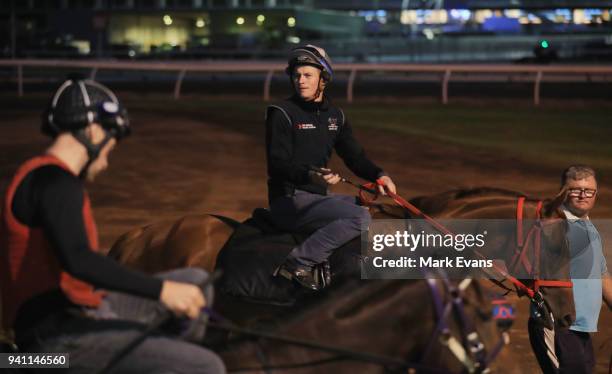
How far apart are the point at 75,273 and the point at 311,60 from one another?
2813 millimetres

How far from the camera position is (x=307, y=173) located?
5.19 meters

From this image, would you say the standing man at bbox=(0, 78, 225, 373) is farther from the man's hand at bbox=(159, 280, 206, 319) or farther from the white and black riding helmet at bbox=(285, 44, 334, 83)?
the white and black riding helmet at bbox=(285, 44, 334, 83)

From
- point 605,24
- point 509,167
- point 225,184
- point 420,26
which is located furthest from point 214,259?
point 420,26

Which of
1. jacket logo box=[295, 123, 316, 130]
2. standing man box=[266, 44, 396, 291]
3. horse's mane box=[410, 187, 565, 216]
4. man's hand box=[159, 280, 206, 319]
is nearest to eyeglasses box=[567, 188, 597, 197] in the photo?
horse's mane box=[410, 187, 565, 216]

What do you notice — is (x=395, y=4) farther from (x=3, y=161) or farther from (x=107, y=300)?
(x=107, y=300)

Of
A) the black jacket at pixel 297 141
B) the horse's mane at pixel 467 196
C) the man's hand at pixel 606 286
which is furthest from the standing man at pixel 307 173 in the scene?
the man's hand at pixel 606 286

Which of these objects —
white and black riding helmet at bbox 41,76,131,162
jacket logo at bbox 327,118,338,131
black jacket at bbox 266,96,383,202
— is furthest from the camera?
jacket logo at bbox 327,118,338,131

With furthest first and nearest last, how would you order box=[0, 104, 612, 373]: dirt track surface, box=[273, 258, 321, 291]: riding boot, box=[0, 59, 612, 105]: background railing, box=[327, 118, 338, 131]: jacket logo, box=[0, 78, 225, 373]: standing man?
box=[0, 59, 612, 105]: background railing
box=[0, 104, 612, 373]: dirt track surface
box=[327, 118, 338, 131]: jacket logo
box=[273, 258, 321, 291]: riding boot
box=[0, 78, 225, 373]: standing man

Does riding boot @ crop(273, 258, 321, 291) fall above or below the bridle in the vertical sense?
below

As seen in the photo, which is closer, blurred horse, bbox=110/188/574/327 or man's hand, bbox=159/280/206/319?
man's hand, bbox=159/280/206/319

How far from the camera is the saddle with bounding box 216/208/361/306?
16.8ft

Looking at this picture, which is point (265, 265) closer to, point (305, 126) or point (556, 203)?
point (305, 126)

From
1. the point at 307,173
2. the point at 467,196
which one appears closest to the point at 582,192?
the point at 467,196

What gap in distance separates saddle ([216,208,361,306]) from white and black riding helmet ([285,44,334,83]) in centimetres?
91
